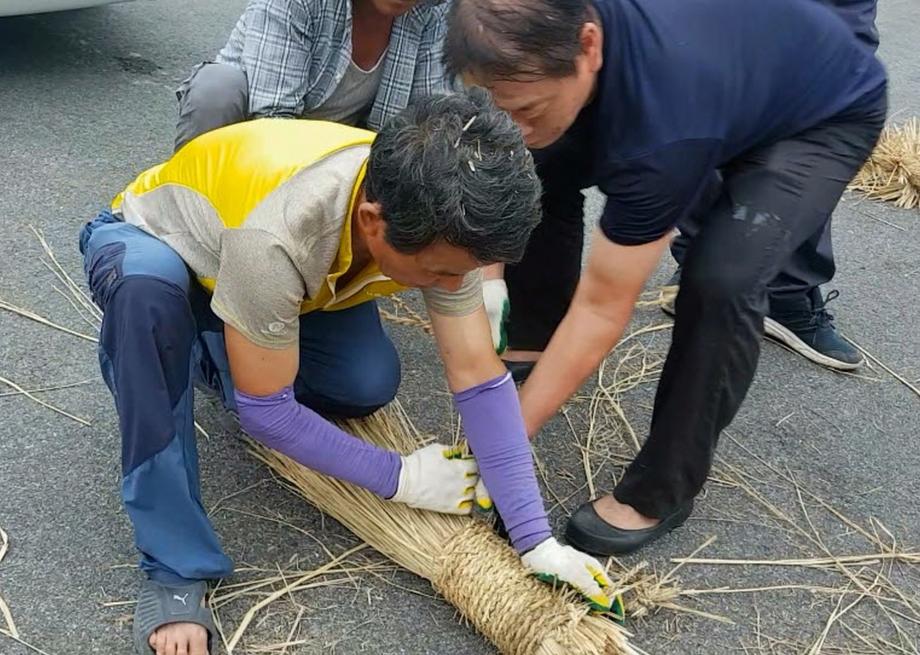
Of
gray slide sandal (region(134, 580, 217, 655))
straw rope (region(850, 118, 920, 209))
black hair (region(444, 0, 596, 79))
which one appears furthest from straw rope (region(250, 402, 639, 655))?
straw rope (region(850, 118, 920, 209))

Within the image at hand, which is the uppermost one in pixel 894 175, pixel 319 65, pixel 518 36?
pixel 518 36

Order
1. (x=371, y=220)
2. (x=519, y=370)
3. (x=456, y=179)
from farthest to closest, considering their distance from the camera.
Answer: (x=519, y=370)
(x=371, y=220)
(x=456, y=179)

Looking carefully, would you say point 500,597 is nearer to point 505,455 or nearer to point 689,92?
point 505,455

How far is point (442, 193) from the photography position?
1466 mm

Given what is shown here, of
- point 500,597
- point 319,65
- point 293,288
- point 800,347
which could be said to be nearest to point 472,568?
point 500,597

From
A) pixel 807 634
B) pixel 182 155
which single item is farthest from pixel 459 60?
pixel 807 634

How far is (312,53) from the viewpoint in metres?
2.57

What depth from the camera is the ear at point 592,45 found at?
1708mm

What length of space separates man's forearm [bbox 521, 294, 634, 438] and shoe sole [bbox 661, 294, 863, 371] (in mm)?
968

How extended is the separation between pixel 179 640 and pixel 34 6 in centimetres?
304

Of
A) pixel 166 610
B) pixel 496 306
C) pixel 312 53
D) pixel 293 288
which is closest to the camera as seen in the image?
pixel 293 288

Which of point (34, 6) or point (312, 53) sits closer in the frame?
point (312, 53)

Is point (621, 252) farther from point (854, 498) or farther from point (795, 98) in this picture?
point (854, 498)

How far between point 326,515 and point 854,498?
127 centimetres
